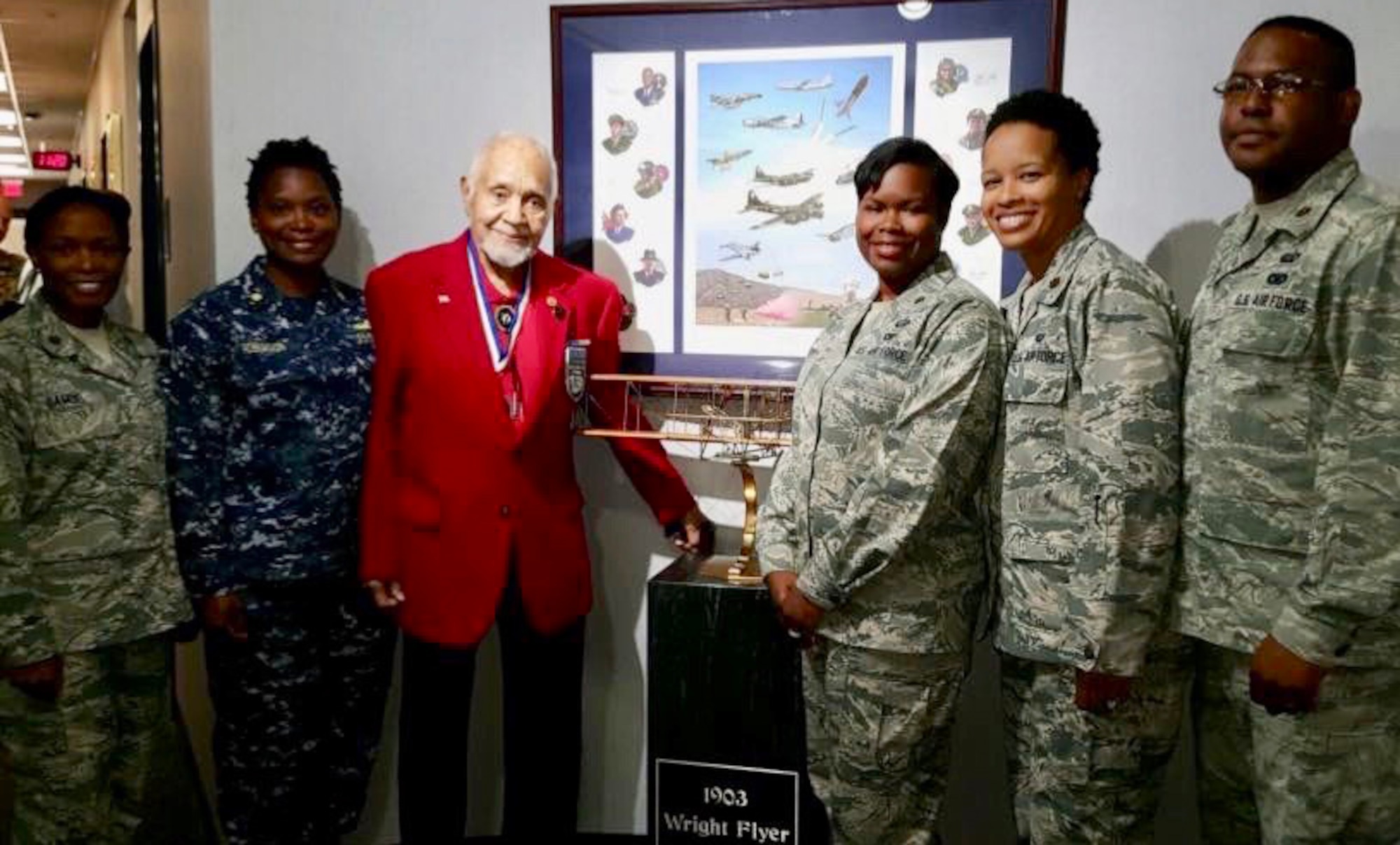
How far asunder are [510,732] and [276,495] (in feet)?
2.29

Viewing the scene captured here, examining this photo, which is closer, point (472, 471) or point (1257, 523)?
point (1257, 523)

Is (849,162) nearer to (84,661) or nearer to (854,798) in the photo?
(854,798)

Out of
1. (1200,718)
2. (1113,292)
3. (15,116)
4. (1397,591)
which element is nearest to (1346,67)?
(1113,292)

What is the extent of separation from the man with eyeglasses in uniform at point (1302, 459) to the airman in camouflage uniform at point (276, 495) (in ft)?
5.15

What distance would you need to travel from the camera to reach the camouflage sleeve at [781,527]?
1.83 m

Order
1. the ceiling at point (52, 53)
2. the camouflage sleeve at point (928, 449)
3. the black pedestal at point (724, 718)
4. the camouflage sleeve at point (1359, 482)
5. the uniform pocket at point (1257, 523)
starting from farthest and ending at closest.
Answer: the ceiling at point (52, 53) → the black pedestal at point (724, 718) → the camouflage sleeve at point (928, 449) → the uniform pocket at point (1257, 523) → the camouflage sleeve at point (1359, 482)

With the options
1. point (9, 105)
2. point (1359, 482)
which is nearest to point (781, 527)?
point (1359, 482)

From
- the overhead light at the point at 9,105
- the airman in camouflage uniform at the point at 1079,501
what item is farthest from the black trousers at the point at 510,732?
the overhead light at the point at 9,105

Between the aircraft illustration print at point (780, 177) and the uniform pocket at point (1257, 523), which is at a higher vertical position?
the aircraft illustration print at point (780, 177)

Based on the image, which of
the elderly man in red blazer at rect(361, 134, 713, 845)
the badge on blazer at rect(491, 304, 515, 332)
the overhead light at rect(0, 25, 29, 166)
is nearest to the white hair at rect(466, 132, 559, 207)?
the elderly man in red blazer at rect(361, 134, 713, 845)

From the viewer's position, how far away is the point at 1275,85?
1.48 meters

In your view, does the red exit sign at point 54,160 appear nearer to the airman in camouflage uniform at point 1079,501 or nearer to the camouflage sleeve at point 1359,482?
the airman in camouflage uniform at point 1079,501

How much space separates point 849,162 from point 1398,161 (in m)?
1.09

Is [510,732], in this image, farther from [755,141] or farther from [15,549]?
[755,141]
